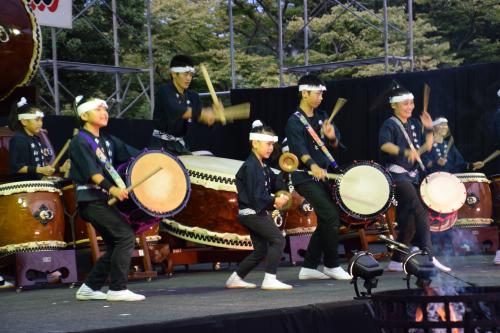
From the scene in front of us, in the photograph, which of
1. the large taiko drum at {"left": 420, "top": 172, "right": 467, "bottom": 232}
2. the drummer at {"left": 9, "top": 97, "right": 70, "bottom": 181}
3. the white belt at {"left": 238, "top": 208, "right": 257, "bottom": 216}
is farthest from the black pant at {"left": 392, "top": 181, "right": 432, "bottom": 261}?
the drummer at {"left": 9, "top": 97, "right": 70, "bottom": 181}

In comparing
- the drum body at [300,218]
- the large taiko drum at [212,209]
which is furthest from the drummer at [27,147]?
the drum body at [300,218]

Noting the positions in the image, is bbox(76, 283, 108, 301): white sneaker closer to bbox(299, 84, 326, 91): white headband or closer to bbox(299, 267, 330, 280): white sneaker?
bbox(299, 267, 330, 280): white sneaker

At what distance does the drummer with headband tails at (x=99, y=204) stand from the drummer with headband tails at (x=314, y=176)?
144 centimetres

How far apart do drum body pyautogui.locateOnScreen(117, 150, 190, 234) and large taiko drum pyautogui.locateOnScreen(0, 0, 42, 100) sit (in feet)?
6.49

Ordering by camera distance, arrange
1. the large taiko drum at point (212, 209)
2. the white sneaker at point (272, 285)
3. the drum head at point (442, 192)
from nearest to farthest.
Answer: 1. the white sneaker at point (272, 285)
2. the large taiko drum at point (212, 209)
3. the drum head at point (442, 192)

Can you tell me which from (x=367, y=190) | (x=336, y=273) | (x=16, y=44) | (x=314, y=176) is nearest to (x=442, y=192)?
(x=367, y=190)

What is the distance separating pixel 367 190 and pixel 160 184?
161 centimetres

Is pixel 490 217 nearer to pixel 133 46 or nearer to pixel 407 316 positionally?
pixel 407 316

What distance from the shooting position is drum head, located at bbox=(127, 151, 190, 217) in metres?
6.06

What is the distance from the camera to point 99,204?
19.2 feet

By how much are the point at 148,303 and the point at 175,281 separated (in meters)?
1.75

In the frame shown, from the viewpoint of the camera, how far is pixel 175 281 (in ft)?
23.9

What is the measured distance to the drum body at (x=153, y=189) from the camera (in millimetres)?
6051

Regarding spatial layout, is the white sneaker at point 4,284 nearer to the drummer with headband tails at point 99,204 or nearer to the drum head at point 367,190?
the drummer with headband tails at point 99,204
